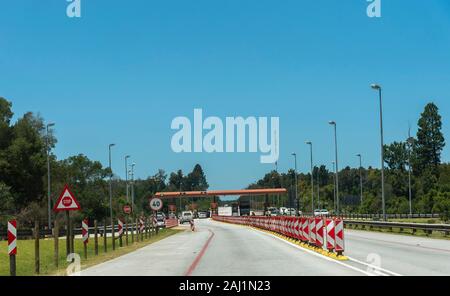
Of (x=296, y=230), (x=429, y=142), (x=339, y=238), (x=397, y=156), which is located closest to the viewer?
(x=339, y=238)

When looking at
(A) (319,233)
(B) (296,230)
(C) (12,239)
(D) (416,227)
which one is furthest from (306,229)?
(C) (12,239)

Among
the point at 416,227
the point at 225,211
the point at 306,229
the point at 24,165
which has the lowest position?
the point at 225,211

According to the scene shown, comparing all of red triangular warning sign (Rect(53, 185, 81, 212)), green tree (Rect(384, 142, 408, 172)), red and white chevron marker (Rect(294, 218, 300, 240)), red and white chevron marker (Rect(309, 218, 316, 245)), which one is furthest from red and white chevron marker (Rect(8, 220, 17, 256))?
green tree (Rect(384, 142, 408, 172))

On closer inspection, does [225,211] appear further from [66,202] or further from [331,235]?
[66,202]

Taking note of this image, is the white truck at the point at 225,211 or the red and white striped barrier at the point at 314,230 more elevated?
the red and white striped barrier at the point at 314,230

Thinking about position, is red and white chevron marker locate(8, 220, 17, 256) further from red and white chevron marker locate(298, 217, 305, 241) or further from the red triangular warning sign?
red and white chevron marker locate(298, 217, 305, 241)

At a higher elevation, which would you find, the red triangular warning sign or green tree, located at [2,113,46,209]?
green tree, located at [2,113,46,209]

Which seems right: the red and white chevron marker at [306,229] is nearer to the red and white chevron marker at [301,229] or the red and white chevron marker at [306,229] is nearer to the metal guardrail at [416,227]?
the red and white chevron marker at [301,229]

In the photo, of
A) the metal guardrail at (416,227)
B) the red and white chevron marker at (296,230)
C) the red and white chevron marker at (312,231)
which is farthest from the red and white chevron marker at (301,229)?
the metal guardrail at (416,227)

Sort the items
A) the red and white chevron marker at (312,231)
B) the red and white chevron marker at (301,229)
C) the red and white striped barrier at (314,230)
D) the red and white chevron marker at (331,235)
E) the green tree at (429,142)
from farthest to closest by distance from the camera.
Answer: the green tree at (429,142) < the red and white chevron marker at (301,229) < the red and white chevron marker at (312,231) < the red and white chevron marker at (331,235) < the red and white striped barrier at (314,230)

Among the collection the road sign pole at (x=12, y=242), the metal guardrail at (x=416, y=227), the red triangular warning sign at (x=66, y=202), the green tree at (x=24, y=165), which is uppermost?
the green tree at (x=24, y=165)

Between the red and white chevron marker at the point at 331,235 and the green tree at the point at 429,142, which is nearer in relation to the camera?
the red and white chevron marker at the point at 331,235
